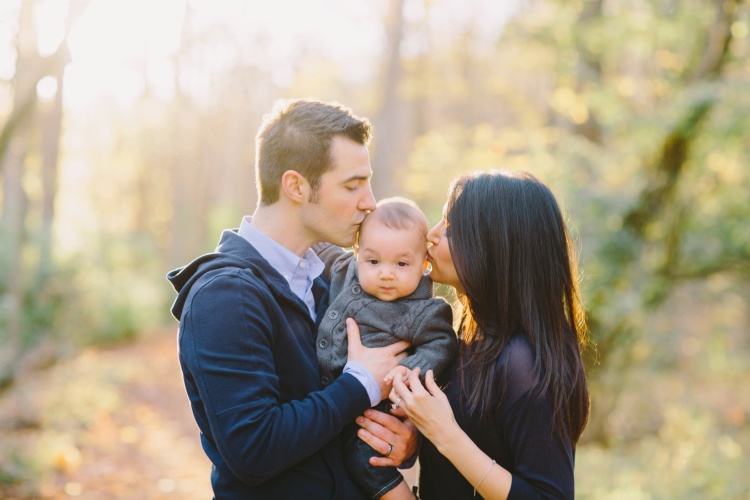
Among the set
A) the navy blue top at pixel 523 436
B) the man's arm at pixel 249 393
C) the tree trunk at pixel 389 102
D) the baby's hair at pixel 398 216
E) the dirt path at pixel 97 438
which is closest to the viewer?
the man's arm at pixel 249 393

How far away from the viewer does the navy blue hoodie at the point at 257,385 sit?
Answer: 7.46ft

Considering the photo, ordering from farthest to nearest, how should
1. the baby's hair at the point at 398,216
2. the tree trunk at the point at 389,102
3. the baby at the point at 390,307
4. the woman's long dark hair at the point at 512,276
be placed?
the tree trunk at the point at 389,102 → the baby's hair at the point at 398,216 → the baby at the point at 390,307 → the woman's long dark hair at the point at 512,276

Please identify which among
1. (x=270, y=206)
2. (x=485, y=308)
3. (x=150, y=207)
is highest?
(x=270, y=206)

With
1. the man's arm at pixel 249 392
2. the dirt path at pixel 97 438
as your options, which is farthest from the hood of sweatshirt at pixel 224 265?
the dirt path at pixel 97 438

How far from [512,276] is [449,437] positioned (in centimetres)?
60

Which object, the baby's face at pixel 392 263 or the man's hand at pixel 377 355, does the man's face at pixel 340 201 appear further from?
the man's hand at pixel 377 355

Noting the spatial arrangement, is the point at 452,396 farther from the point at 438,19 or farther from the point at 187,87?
the point at 187,87

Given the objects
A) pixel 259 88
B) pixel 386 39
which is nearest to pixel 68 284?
pixel 386 39

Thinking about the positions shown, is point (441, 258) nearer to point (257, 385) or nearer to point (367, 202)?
point (367, 202)

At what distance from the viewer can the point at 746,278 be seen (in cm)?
848

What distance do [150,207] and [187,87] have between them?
7.68 m

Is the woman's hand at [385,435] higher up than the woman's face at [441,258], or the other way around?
the woman's face at [441,258]

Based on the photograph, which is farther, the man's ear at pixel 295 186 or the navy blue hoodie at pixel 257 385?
the man's ear at pixel 295 186

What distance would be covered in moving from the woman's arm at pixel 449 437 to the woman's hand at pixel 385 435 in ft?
0.34
